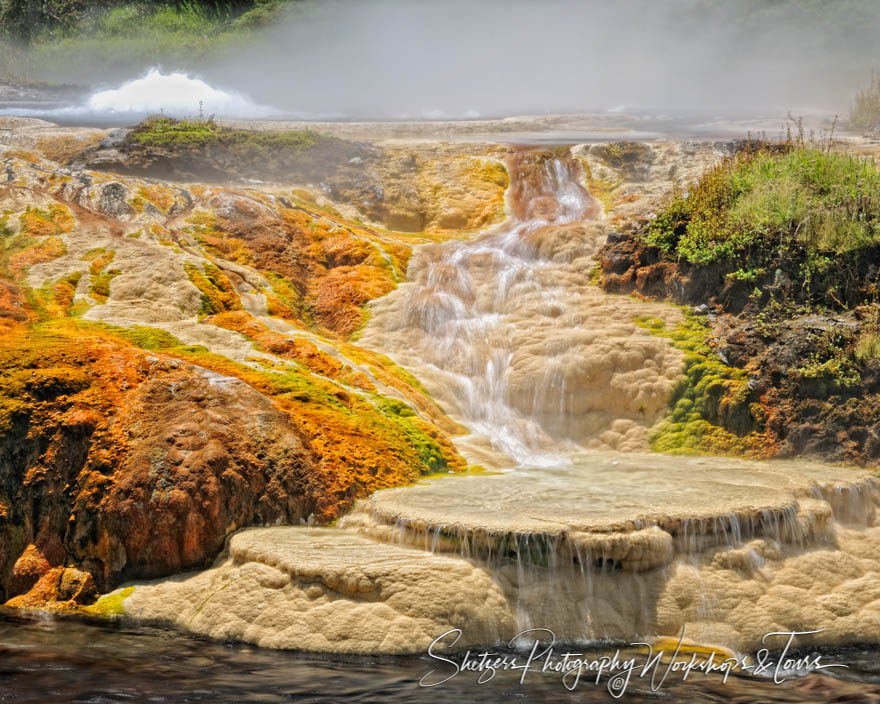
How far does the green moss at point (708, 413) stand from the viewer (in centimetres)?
1044

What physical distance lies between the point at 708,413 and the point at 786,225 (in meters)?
3.43

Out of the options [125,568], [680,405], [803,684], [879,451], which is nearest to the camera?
[803,684]

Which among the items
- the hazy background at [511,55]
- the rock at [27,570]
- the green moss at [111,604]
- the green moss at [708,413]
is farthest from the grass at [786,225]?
the hazy background at [511,55]

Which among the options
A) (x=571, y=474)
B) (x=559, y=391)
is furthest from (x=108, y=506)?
(x=559, y=391)

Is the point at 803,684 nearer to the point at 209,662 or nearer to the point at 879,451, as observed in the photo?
the point at 209,662

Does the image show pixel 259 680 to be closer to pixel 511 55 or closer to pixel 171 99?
pixel 171 99

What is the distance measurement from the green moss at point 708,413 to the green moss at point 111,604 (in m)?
6.77

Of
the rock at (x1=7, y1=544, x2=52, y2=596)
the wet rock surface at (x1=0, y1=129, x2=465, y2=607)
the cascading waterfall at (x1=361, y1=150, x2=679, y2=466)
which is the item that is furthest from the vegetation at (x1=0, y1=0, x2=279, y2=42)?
the rock at (x1=7, y1=544, x2=52, y2=596)

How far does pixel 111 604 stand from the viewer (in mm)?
6457

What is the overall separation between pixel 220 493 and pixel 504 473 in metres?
3.32

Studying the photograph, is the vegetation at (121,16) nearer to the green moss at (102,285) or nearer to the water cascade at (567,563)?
the green moss at (102,285)

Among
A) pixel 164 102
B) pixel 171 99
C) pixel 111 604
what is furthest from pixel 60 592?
pixel 171 99

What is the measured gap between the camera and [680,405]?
10828 mm

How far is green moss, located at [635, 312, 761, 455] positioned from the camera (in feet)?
34.2
